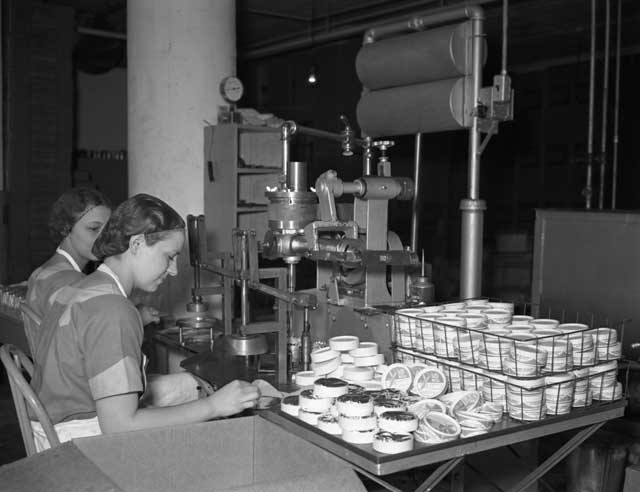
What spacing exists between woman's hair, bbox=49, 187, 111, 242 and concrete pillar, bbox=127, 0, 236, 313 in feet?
4.11

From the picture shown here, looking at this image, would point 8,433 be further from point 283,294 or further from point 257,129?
point 283,294

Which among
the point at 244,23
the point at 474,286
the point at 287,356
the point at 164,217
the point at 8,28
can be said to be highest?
the point at 244,23

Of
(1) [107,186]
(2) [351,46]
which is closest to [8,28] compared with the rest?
(1) [107,186]

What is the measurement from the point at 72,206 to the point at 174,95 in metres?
1.46

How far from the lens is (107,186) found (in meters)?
6.84

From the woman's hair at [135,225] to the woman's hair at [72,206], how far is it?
0.98 metres

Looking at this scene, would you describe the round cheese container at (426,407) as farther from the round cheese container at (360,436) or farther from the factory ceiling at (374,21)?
the factory ceiling at (374,21)

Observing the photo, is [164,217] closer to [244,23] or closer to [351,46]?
[244,23]

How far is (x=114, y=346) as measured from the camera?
165cm

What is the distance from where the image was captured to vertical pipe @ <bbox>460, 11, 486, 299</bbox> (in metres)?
2.56

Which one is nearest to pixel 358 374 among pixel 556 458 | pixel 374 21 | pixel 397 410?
pixel 397 410

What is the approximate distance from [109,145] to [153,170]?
3.31 meters

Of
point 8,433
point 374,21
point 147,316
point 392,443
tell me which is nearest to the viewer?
point 392,443

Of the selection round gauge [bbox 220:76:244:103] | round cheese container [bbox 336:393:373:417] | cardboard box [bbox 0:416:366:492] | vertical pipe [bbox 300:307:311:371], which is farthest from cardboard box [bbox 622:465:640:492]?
round gauge [bbox 220:76:244:103]
